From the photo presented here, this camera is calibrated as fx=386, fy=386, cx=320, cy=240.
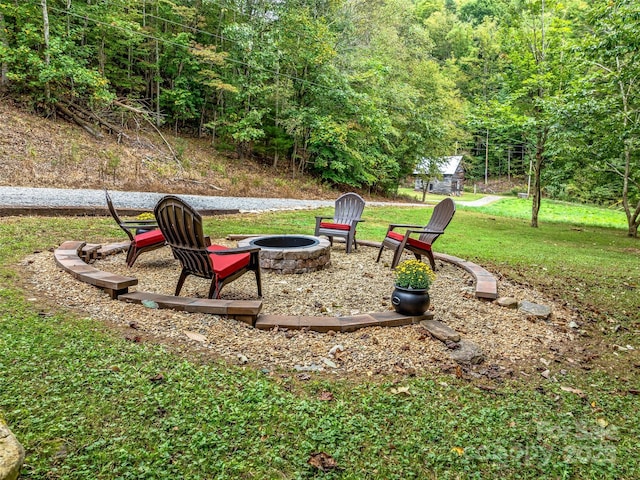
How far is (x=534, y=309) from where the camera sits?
3.51m

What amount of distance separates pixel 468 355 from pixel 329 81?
49.7 ft

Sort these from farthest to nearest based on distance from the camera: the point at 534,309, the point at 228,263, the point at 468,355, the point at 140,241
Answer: the point at 140,241
the point at 534,309
the point at 228,263
the point at 468,355

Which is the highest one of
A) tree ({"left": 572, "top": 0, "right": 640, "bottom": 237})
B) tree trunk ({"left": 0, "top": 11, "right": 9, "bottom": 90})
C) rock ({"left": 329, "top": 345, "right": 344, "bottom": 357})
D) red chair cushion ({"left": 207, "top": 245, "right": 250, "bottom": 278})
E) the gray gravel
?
tree trunk ({"left": 0, "top": 11, "right": 9, "bottom": 90})

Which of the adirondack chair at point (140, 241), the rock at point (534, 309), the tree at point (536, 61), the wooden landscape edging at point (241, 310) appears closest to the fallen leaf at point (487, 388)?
the wooden landscape edging at point (241, 310)

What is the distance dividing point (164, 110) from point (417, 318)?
17.2 metres

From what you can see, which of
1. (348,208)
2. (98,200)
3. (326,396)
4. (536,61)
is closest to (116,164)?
(98,200)

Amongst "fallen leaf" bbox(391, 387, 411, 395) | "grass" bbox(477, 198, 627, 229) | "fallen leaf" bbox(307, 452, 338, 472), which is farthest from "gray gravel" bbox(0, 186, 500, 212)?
"grass" bbox(477, 198, 627, 229)

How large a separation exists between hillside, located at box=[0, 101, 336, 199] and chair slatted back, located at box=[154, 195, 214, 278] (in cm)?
800

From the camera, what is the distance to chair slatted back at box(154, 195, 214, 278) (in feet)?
10.1

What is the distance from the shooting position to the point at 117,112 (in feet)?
46.2

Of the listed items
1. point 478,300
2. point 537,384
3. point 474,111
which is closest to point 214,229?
point 478,300

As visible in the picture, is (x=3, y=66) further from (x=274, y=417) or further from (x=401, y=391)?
(x=401, y=391)

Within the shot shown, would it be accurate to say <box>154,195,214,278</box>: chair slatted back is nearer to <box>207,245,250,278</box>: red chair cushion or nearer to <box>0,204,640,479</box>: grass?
<box>207,245,250,278</box>: red chair cushion

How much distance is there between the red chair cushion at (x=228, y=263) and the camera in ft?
10.6
